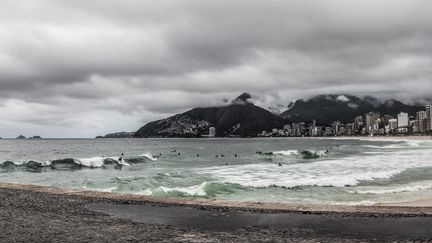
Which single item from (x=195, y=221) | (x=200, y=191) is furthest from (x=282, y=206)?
(x=200, y=191)

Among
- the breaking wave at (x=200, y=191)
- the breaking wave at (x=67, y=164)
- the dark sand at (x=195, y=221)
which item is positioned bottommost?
the breaking wave at (x=67, y=164)

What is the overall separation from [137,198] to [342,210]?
614cm

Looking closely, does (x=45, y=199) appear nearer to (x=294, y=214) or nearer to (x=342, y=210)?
(x=294, y=214)

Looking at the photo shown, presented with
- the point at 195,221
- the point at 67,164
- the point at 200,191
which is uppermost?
the point at 195,221

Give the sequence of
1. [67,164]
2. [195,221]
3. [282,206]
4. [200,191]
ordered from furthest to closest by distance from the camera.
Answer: [67,164] → [200,191] → [282,206] → [195,221]

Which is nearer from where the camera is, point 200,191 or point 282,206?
point 282,206

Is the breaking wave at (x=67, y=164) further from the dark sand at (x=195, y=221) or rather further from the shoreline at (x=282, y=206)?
the dark sand at (x=195, y=221)

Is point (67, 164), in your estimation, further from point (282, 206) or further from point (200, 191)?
point (282, 206)

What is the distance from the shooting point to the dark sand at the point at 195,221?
28.5 ft

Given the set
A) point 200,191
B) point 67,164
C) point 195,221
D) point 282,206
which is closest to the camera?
point 195,221

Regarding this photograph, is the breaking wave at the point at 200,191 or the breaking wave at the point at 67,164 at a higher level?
the breaking wave at the point at 200,191

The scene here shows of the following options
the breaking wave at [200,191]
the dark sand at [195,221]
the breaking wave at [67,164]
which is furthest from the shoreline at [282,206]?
the breaking wave at [67,164]

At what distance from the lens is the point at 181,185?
2902 cm

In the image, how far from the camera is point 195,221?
10.4m
